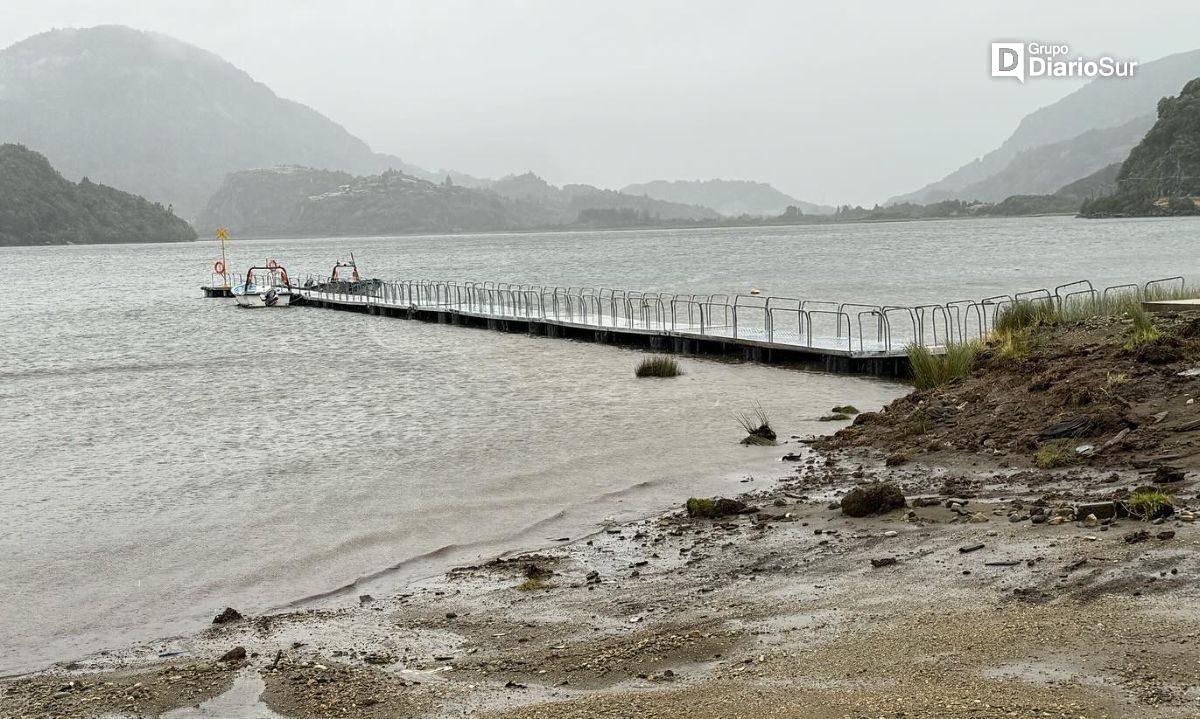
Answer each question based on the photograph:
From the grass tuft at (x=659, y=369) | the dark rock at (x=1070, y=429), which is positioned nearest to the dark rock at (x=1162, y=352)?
the dark rock at (x=1070, y=429)

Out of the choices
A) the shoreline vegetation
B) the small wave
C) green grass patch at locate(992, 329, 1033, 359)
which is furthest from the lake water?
green grass patch at locate(992, 329, 1033, 359)

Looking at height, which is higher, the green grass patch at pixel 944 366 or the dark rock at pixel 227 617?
the green grass patch at pixel 944 366

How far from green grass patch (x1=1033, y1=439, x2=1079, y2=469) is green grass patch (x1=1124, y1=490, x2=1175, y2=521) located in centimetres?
293

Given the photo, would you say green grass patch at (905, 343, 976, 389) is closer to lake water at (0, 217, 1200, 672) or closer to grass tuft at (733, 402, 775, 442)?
lake water at (0, 217, 1200, 672)

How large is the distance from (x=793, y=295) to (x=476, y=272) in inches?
2272

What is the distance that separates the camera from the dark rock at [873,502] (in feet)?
38.3

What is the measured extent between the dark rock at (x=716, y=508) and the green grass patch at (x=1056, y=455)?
3.26 m

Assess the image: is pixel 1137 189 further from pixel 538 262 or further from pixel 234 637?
pixel 234 637

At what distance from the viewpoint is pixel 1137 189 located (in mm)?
185125

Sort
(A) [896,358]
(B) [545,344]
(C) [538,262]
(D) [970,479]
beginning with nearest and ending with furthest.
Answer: (D) [970,479] < (A) [896,358] < (B) [545,344] < (C) [538,262]

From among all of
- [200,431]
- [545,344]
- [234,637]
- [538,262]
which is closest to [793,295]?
[545,344]

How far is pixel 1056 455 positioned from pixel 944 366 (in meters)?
7.21

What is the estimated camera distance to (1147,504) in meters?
9.55

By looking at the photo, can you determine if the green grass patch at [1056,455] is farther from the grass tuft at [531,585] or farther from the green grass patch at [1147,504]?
the grass tuft at [531,585]
